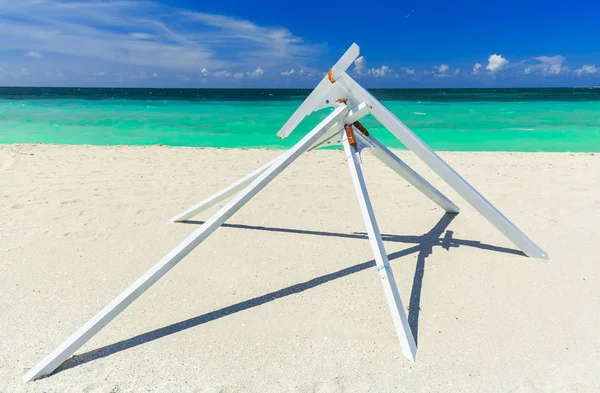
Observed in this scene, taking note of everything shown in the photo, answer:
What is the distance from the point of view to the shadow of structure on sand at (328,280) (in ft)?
9.15

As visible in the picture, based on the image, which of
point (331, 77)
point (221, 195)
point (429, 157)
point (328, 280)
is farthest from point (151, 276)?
point (429, 157)

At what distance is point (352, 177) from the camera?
3229 mm

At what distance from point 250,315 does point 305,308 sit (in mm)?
411

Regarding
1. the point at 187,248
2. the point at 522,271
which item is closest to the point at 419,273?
the point at 522,271

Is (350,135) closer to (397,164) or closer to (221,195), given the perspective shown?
(397,164)

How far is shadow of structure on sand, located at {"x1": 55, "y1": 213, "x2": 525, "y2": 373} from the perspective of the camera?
279cm

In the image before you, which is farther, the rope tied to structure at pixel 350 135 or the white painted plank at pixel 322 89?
the rope tied to structure at pixel 350 135

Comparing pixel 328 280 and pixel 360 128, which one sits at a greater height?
pixel 360 128

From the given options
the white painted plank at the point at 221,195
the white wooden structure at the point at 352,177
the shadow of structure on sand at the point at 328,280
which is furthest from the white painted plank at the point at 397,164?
the white painted plank at the point at 221,195

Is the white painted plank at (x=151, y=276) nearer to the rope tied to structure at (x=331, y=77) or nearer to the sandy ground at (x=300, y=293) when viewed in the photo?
the sandy ground at (x=300, y=293)

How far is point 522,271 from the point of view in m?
3.84

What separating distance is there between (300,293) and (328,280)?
0.33 m

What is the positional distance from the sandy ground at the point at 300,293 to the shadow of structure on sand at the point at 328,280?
17mm

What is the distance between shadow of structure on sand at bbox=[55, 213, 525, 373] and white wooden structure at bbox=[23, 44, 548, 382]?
0.58 feet
